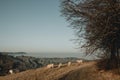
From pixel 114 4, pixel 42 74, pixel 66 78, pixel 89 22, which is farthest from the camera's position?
pixel 42 74

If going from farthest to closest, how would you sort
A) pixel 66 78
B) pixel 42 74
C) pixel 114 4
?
pixel 42 74 < pixel 66 78 < pixel 114 4

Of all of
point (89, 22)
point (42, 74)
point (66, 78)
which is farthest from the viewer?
point (42, 74)

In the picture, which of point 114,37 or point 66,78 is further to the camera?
point 66,78

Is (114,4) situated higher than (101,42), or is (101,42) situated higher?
(114,4)

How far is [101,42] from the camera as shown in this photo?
64.4ft

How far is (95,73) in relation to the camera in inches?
802

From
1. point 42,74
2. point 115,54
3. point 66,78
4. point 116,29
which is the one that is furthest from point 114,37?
point 42,74

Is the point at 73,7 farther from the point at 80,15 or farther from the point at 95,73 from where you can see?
the point at 95,73

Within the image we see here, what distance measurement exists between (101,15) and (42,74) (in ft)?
40.6

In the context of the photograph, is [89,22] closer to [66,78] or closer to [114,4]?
[114,4]

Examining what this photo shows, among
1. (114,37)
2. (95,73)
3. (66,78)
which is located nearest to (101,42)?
(114,37)

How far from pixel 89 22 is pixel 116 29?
213 centimetres

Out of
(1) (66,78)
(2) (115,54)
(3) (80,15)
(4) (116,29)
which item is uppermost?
(3) (80,15)

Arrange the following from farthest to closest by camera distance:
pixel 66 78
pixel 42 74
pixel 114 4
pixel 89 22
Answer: pixel 42 74, pixel 66 78, pixel 89 22, pixel 114 4
